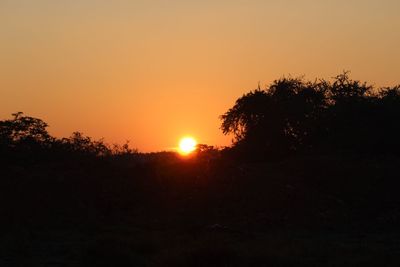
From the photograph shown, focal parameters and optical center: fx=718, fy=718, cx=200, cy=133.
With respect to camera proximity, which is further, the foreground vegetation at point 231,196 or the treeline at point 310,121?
the treeline at point 310,121

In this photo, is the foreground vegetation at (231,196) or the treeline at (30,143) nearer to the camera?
the foreground vegetation at (231,196)

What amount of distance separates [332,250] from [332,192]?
11.1 metres

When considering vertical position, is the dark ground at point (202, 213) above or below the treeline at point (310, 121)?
below

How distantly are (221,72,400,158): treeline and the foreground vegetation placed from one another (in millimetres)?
76

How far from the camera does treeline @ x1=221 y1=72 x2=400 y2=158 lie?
3631 cm

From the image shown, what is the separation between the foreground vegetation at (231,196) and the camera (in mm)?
16484

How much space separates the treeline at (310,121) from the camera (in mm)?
36312

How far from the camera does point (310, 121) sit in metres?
39.4

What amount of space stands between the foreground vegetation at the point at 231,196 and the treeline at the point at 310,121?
0.08 m

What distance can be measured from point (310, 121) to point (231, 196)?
47.2 feet

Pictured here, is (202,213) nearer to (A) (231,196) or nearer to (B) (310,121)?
(A) (231,196)

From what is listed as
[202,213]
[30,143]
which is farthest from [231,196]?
[30,143]

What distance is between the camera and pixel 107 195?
26.5 meters

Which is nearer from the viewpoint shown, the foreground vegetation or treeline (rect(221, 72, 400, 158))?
the foreground vegetation
